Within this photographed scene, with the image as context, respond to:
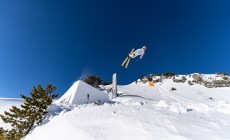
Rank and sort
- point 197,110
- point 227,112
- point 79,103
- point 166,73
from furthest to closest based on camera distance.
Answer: point 166,73, point 79,103, point 197,110, point 227,112

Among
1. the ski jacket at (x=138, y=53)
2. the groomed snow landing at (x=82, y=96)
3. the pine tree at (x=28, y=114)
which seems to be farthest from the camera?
the ski jacket at (x=138, y=53)

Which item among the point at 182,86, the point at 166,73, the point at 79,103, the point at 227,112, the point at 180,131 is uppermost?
the point at 166,73

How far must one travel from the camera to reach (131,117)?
11.7 m

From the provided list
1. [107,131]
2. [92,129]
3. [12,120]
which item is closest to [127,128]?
[107,131]

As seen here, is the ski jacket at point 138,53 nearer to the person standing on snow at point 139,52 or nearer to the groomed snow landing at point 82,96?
the person standing on snow at point 139,52

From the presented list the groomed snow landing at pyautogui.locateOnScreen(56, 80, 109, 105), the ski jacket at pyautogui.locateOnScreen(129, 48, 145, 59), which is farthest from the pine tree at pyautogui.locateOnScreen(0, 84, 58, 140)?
the ski jacket at pyautogui.locateOnScreen(129, 48, 145, 59)

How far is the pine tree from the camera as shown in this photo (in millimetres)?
15914

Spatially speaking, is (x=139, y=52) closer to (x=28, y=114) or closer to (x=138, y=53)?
(x=138, y=53)

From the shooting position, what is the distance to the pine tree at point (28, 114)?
627 inches

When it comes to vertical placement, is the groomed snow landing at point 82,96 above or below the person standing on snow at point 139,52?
below

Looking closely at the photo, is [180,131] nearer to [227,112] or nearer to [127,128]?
[127,128]

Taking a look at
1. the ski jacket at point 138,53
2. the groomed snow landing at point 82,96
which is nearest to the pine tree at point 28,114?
the groomed snow landing at point 82,96

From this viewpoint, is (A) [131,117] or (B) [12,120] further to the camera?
(B) [12,120]

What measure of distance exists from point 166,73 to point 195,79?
46.7ft
